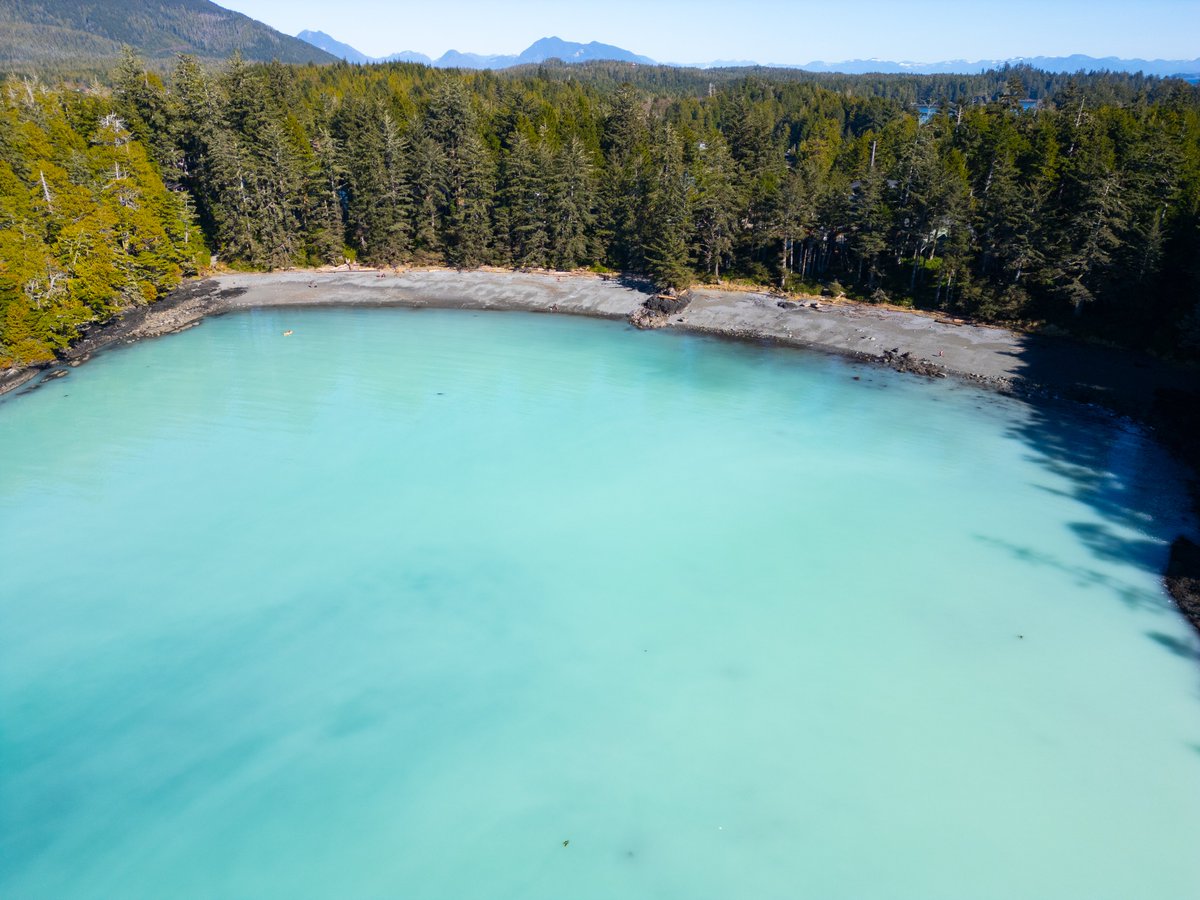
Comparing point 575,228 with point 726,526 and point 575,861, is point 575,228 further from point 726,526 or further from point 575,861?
point 575,861

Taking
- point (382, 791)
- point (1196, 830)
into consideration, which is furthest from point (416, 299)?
point (1196, 830)

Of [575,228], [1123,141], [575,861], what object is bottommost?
[575,861]

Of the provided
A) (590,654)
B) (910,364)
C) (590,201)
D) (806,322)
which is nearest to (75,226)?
(590,201)

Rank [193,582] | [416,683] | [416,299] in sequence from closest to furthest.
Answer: [416,683]
[193,582]
[416,299]

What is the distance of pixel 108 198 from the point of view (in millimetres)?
46188

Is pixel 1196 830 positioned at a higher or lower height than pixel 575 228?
lower

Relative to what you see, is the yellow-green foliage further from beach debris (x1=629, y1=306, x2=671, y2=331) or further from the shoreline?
beach debris (x1=629, y1=306, x2=671, y2=331)

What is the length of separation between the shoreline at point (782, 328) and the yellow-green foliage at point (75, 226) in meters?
1.64

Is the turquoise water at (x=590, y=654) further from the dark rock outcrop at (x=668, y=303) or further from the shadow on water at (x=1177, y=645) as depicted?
the dark rock outcrop at (x=668, y=303)

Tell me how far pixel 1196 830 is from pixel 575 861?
13.7 meters

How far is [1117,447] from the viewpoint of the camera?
30516mm

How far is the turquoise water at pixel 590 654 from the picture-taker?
50.0 ft

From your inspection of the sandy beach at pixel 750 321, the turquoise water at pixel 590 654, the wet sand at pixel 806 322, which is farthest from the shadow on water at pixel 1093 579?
the wet sand at pixel 806 322

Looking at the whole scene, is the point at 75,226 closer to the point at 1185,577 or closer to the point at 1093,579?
the point at 1093,579
